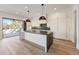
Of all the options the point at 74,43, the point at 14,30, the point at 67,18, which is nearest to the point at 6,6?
the point at 14,30

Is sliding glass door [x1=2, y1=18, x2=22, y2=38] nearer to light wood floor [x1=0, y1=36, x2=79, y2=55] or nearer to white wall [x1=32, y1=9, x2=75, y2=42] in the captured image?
light wood floor [x1=0, y1=36, x2=79, y2=55]

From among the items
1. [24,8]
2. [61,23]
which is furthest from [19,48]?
[61,23]

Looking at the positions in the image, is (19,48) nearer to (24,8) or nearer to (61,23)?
(24,8)

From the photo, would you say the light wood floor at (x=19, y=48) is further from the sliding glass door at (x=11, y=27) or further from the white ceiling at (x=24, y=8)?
the white ceiling at (x=24, y=8)

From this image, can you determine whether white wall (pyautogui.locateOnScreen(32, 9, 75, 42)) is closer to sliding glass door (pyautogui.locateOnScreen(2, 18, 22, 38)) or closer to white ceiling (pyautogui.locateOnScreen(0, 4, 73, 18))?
white ceiling (pyautogui.locateOnScreen(0, 4, 73, 18))

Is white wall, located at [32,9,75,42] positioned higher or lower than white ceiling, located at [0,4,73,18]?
lower

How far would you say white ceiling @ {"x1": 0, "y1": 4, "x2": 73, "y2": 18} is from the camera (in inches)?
92.8

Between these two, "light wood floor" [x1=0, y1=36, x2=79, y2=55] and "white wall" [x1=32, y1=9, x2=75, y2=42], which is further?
"white wall" [x1=32, y1=9, x2=75, y2=42]

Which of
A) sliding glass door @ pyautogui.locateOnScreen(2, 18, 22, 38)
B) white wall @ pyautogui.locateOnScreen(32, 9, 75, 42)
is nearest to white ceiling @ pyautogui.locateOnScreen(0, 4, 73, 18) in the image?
white wall @ pyautogui.locateOnScreen(32, 9, 75, 42)

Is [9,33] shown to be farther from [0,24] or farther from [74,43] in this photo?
[74,43]

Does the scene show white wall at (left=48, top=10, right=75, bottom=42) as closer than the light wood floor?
No

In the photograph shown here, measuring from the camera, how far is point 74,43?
2766 millimetres

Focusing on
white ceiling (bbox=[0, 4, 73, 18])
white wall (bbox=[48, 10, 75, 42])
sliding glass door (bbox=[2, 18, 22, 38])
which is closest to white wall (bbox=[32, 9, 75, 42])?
white wall (bbox=[48, 10, 75, 42])

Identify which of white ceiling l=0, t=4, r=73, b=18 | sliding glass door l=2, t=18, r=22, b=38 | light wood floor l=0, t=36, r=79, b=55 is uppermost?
white ceiling l=0, t=4, r=73, b=18
